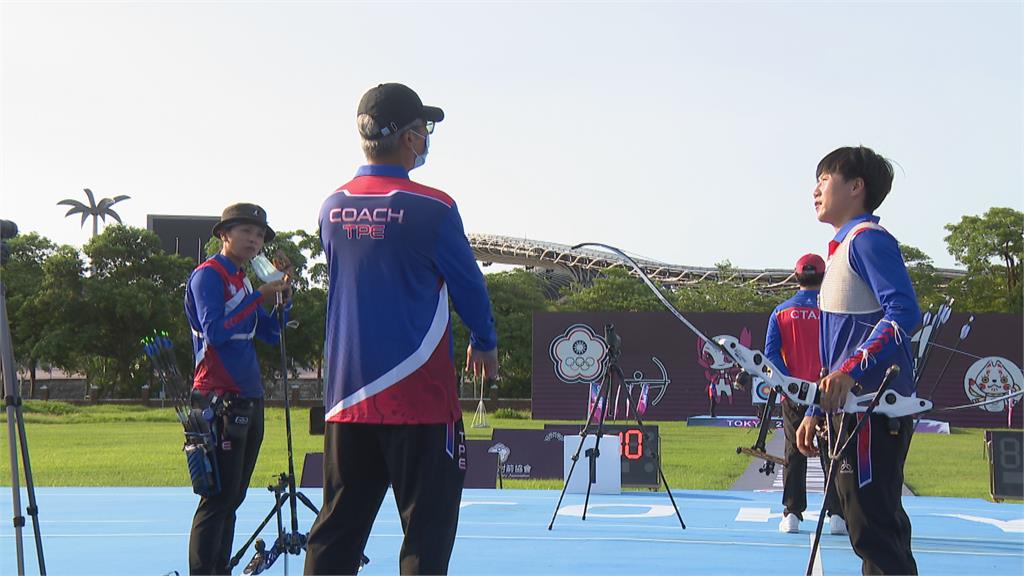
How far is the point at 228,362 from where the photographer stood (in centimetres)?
559

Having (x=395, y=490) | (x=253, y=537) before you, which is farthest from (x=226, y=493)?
(x=395, y=490)

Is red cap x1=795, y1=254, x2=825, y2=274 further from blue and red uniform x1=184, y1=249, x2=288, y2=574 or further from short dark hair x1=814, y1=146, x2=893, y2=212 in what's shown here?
blue and red uniform x1=184, y1=249, x2=288, y2=574

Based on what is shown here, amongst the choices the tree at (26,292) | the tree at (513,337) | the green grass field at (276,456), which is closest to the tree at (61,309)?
the tree at (26,292)

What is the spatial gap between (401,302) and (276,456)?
57.2ft

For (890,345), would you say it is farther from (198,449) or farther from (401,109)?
(198,449)

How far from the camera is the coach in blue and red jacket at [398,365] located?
3.57 m

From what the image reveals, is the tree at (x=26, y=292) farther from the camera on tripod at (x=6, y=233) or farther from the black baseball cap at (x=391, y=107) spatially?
the black baseball cap at (x=391, y=107)

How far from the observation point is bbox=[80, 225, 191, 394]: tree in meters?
51.7

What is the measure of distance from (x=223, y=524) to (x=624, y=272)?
70.8 m

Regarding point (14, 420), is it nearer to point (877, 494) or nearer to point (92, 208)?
point (877, 494)

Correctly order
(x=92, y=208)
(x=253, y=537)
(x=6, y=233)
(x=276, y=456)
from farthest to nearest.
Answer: (x=92, y=208), (x=276, y=456), (x=253, y=537), (x=6, y=233)

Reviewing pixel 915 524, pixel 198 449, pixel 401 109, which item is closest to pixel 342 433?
pixel 401 109

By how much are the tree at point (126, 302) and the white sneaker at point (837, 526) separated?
1813 inches

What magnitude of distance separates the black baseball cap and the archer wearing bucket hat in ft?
6.27
